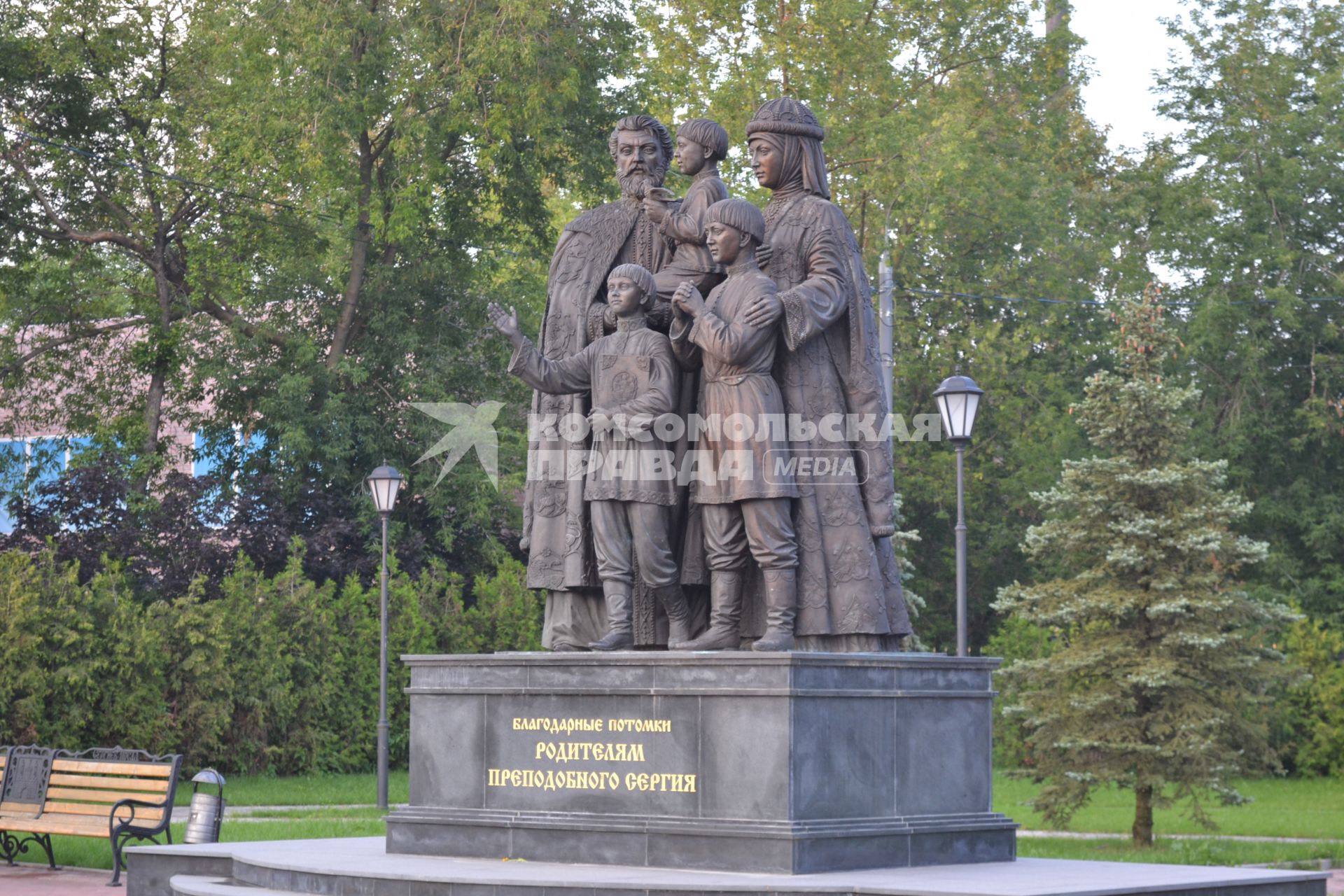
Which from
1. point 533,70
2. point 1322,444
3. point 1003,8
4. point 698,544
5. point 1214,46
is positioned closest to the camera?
point 698,544

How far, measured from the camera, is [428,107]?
27703mm

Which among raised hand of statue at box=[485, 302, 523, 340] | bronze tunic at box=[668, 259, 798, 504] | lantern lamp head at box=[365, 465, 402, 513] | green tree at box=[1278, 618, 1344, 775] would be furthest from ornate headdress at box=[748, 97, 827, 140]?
green tree at box=[1278, 618, 1344, 775]

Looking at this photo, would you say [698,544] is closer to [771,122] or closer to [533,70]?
[771,122]

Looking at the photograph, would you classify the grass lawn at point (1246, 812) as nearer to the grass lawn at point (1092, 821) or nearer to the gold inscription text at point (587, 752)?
the grass lawn at point (1092, 821)

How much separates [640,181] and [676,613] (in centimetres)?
253

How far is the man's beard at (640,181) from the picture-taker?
10242mm

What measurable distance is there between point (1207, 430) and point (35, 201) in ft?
65.9

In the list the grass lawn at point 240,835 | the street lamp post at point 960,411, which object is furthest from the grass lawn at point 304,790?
the street lamp post at point 960,411

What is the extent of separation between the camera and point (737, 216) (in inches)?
372

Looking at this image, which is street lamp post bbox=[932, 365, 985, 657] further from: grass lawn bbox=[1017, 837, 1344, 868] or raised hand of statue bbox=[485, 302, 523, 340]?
raised hand of statue bbox=[485, 302, 523, 340]

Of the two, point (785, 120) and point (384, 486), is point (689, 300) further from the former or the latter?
point (384, 486)

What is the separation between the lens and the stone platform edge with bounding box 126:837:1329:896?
7737 millimetres

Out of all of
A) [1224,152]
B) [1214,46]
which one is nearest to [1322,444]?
[1224,152]

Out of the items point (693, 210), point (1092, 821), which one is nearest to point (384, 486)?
point (1092, 821)
